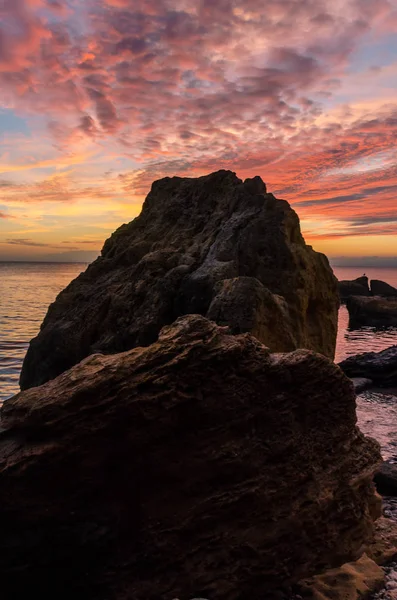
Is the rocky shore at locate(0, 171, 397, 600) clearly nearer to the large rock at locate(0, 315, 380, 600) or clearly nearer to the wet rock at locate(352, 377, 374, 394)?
the large rock at locate(0, 315, 380, 600)

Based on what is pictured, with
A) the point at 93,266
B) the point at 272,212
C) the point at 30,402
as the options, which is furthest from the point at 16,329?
the point at 30,402

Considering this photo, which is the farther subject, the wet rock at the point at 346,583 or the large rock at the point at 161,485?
the wet rock at the point at 346,583

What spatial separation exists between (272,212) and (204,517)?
11.8 meters

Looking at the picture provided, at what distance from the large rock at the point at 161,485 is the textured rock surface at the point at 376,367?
1828 cm

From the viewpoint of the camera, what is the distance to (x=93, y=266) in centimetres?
2041

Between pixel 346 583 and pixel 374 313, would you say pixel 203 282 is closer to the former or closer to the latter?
pixel 346 583

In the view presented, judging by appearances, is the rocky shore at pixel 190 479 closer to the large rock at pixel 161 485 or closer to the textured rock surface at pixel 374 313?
the large rock at pixel 161 485

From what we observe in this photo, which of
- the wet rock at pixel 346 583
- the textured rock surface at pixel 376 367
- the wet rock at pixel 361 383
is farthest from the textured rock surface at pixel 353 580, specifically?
the textured rock surface at pixel 376 367

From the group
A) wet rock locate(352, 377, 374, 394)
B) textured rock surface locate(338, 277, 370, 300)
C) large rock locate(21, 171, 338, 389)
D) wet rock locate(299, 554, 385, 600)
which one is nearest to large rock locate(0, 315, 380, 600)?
wet rock locate(299, 554, 385, 600)

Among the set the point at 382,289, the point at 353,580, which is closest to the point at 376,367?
the point at 353,580

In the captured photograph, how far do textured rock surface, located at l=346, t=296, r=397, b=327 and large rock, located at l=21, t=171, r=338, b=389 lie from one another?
41.1 metres

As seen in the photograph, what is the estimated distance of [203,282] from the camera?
14.8 meters

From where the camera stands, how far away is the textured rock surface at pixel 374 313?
187 ft

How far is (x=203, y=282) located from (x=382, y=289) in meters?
70.0
